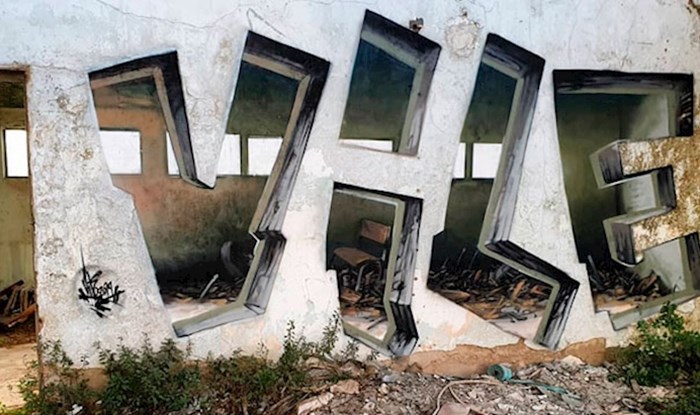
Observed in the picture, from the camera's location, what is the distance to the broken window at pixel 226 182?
252cm

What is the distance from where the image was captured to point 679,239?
128 inches

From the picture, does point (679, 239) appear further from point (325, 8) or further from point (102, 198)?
point (102, 198)

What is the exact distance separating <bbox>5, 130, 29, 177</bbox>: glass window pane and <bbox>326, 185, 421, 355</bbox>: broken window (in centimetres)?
466

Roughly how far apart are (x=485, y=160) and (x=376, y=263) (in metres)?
0.97

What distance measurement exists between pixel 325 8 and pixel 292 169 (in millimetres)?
952

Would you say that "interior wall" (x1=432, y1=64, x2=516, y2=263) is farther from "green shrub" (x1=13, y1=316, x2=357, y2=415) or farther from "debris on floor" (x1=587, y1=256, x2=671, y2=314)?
"green shrub" (x1=13, y1=316, x2=357, y2=415)

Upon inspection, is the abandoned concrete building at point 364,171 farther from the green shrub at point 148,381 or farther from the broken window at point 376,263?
the green shrub at point 148,381

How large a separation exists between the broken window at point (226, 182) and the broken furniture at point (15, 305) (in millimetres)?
3574

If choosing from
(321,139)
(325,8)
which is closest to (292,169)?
(321,139)

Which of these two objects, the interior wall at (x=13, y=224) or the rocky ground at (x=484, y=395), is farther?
the interior wall at (x=13, y=224)

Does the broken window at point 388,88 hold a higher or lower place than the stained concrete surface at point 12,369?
higher

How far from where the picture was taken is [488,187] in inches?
117

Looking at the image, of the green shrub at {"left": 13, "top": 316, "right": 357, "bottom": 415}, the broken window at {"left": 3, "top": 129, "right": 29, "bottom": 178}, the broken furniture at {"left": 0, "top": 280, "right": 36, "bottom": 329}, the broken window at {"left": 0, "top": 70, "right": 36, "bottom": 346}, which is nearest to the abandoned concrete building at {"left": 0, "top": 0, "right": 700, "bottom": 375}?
the green shrub at {"left": 13, "top": 316, "right": 357, "bottom": 415}

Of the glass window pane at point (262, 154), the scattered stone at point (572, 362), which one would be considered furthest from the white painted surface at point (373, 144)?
the scattered stone at point (572, 362)
